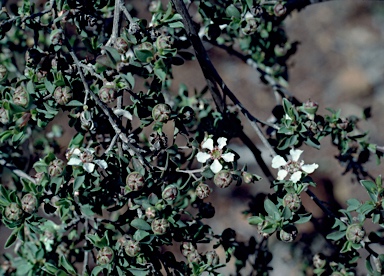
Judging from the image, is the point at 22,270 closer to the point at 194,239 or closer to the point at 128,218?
the point at 128,218

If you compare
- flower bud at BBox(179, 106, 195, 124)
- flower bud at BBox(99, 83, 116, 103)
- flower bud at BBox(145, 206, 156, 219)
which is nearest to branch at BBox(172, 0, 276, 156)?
flower bud at BBox(179, 106, 195, 124)

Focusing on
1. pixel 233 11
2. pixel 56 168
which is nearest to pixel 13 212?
pixel 56 168

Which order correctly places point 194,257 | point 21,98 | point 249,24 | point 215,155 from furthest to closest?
point 249,24
point 194,257
point 215,155
point 21,98

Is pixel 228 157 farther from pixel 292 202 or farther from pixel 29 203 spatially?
pixel 29 203

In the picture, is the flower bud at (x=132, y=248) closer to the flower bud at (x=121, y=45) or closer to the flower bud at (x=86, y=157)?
the flower bud at (x=86, y=157)

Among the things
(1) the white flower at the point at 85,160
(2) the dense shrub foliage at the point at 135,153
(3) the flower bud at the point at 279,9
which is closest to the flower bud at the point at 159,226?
(2) the dense shrub foliage at the point at 135,153
